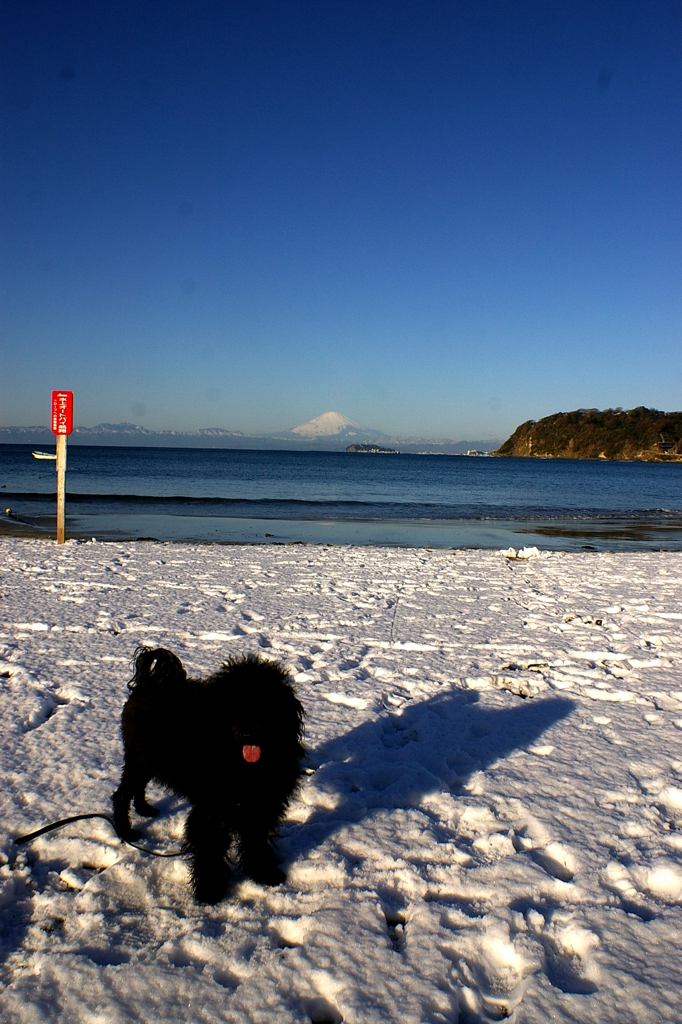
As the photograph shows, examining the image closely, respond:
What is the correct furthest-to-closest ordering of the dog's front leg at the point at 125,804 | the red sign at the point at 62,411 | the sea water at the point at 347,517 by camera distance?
the sea water at the point at 347,517
the red sign at the point at 62,411
the dog's front leg at the point at 125,804

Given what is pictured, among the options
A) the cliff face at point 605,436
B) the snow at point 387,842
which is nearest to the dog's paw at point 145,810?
the snow at point 387,842

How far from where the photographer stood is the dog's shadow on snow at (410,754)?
345cm

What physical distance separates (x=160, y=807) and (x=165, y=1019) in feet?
4.63

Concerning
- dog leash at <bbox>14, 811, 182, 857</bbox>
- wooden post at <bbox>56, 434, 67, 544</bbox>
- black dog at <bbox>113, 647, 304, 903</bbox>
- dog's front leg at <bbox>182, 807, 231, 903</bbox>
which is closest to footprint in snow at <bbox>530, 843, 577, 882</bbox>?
black dog at <bbox>113, 647, 304, 903</bbox>

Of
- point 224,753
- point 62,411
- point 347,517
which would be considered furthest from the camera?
point 347,517

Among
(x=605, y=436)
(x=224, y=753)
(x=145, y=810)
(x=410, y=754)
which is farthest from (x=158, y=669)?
(x=605, y=436)

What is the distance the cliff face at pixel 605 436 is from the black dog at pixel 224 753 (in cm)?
14391

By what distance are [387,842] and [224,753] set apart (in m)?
1.11

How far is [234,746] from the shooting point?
101 inches

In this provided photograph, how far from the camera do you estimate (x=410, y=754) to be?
4.07m

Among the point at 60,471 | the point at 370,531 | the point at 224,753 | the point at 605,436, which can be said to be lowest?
the point at 370,531

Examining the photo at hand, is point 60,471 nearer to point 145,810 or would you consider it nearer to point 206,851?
point 145,810

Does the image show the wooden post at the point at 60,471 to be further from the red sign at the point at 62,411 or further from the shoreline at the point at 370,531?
the shoreline at the point at 370,531

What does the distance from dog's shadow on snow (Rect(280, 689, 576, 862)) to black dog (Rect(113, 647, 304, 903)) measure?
0.44 meters
